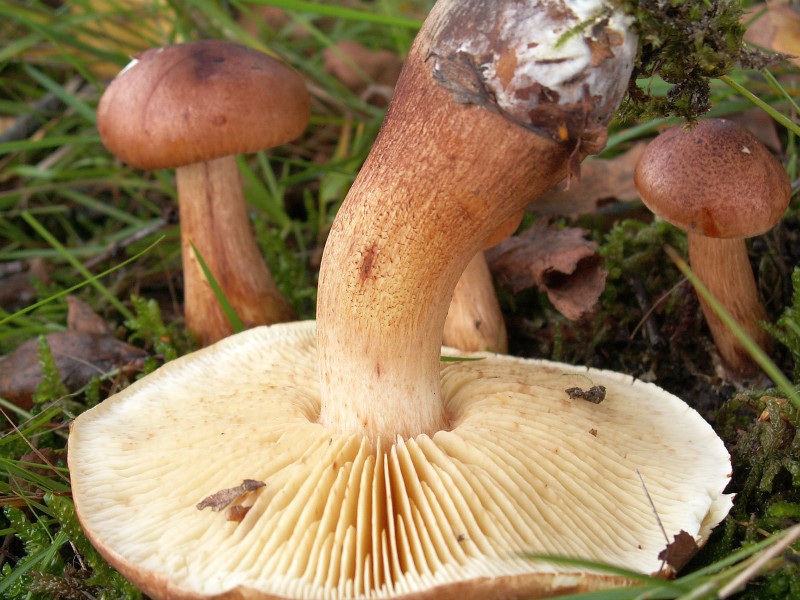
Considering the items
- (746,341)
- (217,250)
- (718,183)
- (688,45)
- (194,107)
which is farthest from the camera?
(217,250)

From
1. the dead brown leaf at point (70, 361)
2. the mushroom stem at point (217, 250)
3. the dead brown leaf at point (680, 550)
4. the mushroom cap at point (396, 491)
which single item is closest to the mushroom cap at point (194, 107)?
the mushroom stem at point (217, 250)

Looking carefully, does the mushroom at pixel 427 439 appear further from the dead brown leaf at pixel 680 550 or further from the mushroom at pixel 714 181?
the mushroom at pixel 714 181

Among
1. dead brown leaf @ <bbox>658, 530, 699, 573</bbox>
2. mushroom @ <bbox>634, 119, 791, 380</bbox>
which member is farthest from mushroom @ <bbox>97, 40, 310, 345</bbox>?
dead brown leaf @ <bbox>658, 530, 699, 573</bbox>

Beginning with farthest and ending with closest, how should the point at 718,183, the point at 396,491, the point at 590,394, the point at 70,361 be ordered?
1. the point at 70,361
2. the point at 718,183
3. the point at 590,394
4. the point at 396,491

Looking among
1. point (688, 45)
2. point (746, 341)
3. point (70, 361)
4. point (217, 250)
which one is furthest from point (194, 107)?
point (746, 341)

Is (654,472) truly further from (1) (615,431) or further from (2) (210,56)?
(2) (210,56)

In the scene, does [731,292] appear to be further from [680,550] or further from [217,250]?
[217,250]
